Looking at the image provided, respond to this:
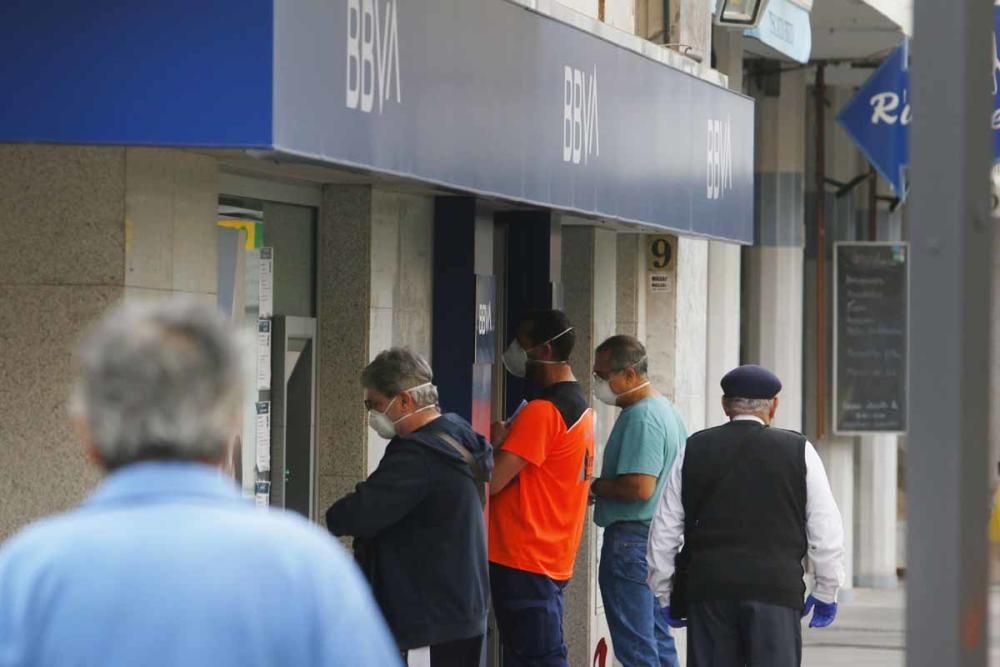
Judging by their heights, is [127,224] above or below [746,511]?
above

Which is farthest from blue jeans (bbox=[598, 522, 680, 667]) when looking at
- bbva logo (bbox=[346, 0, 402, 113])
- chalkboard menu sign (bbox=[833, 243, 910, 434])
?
chalkboard menu sign (bbox=[833, 243, 910, 434])

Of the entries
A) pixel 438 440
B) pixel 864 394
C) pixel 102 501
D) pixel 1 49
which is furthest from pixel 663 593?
pixel 864 394

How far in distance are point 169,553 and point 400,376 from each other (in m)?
3.99

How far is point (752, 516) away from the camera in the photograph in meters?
6.88

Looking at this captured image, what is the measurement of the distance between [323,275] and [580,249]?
2.90m

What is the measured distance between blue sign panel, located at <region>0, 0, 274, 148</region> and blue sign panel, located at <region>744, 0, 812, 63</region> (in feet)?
19.7

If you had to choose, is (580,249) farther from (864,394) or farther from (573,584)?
(864,394)

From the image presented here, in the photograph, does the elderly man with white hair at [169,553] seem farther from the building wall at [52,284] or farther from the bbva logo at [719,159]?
the bbva logo at [719,159]

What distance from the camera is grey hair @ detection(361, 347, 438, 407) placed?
251 inches

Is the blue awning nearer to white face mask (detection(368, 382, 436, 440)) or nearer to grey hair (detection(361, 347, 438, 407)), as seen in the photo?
grey hair (detection(361, 347, 438, 407))

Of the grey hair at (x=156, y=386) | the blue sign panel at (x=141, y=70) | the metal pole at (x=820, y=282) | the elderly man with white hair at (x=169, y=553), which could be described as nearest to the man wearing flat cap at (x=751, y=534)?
the blue sign panel at (x=141, y=70)

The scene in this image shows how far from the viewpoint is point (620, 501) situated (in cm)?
848

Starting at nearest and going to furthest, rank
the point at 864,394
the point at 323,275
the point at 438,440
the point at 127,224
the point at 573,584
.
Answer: the point at 127,224, the point at 438,440, the point at 323,275, the point at 573,584, the point at 864,394

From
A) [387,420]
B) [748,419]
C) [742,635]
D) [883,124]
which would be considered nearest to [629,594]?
[742,635]
